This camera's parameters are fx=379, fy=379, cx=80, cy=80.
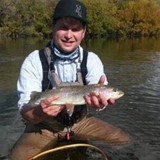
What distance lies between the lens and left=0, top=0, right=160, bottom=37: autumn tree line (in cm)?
7775

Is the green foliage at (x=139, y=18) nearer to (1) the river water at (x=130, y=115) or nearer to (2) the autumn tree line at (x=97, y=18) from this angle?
Answer: (2) the autumn tree line at (x=97, y=18)

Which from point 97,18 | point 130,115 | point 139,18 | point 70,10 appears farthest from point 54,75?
point 139,18

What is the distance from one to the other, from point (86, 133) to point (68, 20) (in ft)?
7.37

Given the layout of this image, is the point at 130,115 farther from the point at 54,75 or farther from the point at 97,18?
the point at 97,18

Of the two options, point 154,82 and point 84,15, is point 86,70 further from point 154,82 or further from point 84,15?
point 154,82

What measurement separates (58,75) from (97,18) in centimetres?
8005

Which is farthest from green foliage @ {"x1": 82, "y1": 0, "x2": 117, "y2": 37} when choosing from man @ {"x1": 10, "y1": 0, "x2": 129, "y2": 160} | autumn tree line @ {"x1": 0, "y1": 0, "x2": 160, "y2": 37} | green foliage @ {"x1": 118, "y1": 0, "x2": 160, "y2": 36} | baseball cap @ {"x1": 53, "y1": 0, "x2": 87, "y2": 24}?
baseball cap @ {"x1": 53, "y1": 0, "x2": 87, "y2": 24}

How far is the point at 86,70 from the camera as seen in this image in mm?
6617

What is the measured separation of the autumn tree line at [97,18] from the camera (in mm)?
77750

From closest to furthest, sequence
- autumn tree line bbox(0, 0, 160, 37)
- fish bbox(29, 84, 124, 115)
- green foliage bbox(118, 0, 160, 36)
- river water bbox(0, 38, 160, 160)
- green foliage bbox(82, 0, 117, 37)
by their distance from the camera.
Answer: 1. fish bbox(29, 84, 124, 115)
2. river water bbox(0, 38, 160, 160)
3. autumn tree line bbox(0, 0, 160, 37)
4. green foliage bbox(82, 0, 117, 37)
5. green foliage bbox(118, 0, 160, 36)

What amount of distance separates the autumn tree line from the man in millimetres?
70377

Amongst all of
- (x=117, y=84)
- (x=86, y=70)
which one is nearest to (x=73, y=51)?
(x=86, y=70)

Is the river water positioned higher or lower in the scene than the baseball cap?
lower

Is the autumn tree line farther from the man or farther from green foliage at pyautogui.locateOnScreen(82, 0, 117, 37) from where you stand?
the man
